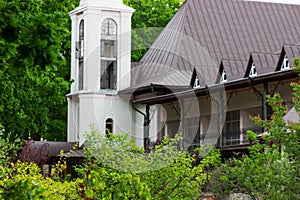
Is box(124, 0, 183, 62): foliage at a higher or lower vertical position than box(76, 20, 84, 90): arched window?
higher

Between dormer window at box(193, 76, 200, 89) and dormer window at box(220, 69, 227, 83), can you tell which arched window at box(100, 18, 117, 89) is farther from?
dormer window at box(220, 69, 227, 83)

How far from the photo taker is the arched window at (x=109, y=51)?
48.5m

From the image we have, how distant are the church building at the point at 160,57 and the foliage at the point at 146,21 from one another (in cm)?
260

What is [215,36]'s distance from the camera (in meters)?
47.1

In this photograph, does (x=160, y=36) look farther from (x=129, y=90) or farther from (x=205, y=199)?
(x=205, y=199)

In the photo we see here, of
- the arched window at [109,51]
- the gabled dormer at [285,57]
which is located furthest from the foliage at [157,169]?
the arched window at [109,51]

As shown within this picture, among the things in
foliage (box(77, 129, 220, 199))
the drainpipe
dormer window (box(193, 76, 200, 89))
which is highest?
dormer window (box(193, 76, 200, 89))

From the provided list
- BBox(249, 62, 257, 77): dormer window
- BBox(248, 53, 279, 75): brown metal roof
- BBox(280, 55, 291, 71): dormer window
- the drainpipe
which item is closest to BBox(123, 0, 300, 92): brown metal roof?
BBox(248, 53, 279, 75): brown metal roof

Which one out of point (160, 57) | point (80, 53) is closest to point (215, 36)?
point (160, 57)

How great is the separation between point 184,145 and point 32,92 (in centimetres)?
1050

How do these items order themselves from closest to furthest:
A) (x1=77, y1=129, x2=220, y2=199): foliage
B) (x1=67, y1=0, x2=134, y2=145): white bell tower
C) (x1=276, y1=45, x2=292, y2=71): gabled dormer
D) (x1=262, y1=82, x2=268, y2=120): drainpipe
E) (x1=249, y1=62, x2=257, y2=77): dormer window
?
1. (x1=77, y1=129, x2=220, y2=199): foliage
2. (x1=276, y1=45, x2=292, y2=71): gabled dormer
3. (x1=262, y1=82, x2=268, y2=120): drainpipe
4. (x1=249, y1=62, x2=257, y2=77): dormer window
5. (x1=67, y1=0, x2=134, y2=145): white bell tower

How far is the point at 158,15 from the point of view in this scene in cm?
5438

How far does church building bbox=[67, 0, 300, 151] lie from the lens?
4481 centimetres

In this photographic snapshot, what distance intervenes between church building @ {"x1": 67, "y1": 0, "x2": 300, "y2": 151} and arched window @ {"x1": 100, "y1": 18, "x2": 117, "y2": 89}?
0.17ft
